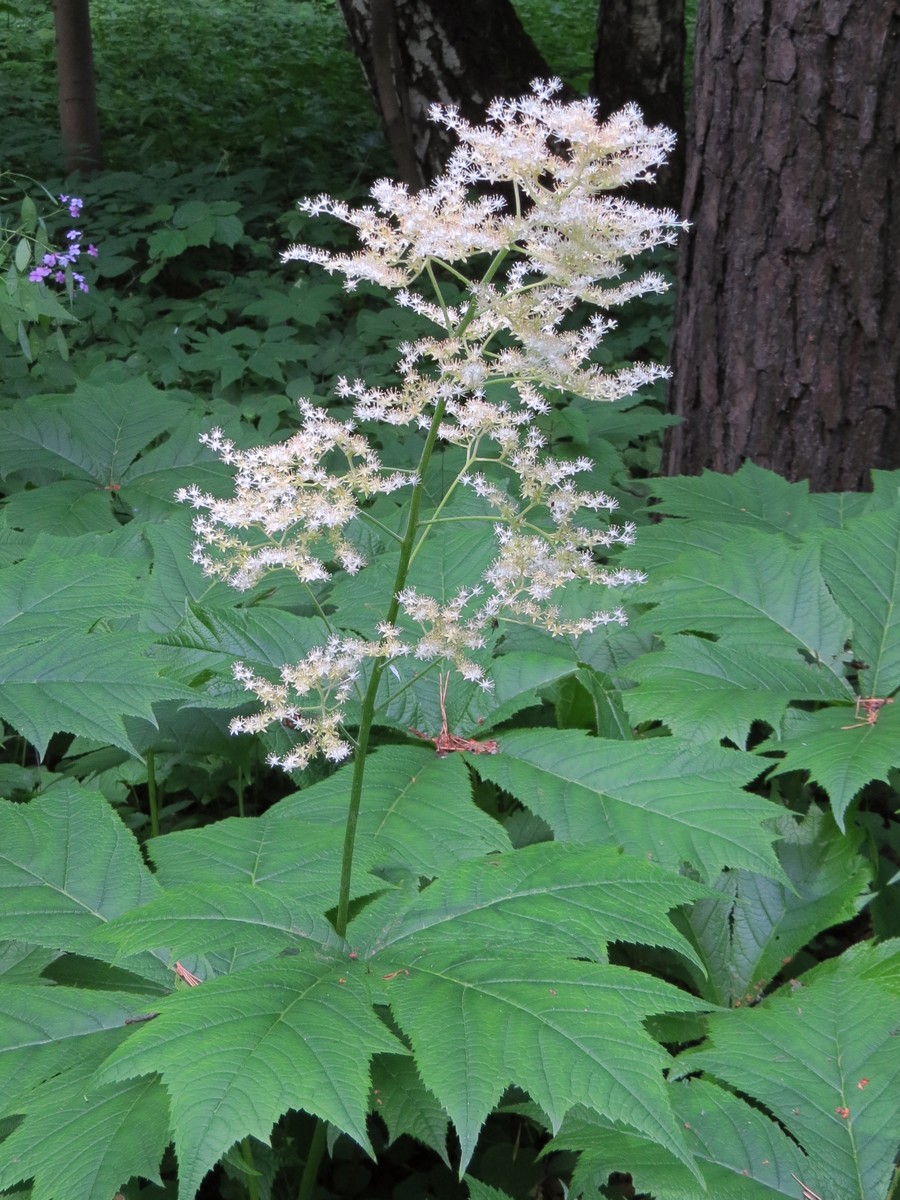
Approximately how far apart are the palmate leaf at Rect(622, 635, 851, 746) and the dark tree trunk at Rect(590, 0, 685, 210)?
5575 mm

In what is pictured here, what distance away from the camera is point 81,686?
70.0 inches

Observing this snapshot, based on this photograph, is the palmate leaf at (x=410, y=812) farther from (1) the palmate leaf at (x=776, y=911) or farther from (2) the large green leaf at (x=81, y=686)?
(1) the palmate leaf at (x=776, y=911)

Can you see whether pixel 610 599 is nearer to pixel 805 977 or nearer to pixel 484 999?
pixel 805 977

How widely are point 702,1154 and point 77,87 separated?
28.5 feet

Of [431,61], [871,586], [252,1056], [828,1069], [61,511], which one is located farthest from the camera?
[431,61]

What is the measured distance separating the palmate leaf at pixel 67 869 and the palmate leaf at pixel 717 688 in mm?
879

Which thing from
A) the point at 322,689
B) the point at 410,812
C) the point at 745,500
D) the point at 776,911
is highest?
the point at 322,689

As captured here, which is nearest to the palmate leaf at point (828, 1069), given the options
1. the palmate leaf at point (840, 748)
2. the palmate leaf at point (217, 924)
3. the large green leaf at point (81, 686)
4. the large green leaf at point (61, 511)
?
the palmate leaf at point (840, 748)

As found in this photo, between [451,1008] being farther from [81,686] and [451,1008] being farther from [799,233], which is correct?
[799,233]

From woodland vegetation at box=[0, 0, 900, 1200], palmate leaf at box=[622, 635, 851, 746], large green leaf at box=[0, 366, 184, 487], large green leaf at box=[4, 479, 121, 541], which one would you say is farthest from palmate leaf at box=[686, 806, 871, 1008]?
large green leaf at box=[0, 366, 184, 487]

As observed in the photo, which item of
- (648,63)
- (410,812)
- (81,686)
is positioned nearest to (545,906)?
(410,812)

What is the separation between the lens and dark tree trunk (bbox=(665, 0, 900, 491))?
10.2 ft

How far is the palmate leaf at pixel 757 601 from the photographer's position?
2059 mm

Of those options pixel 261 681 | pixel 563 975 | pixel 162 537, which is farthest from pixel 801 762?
pixel 162 537
